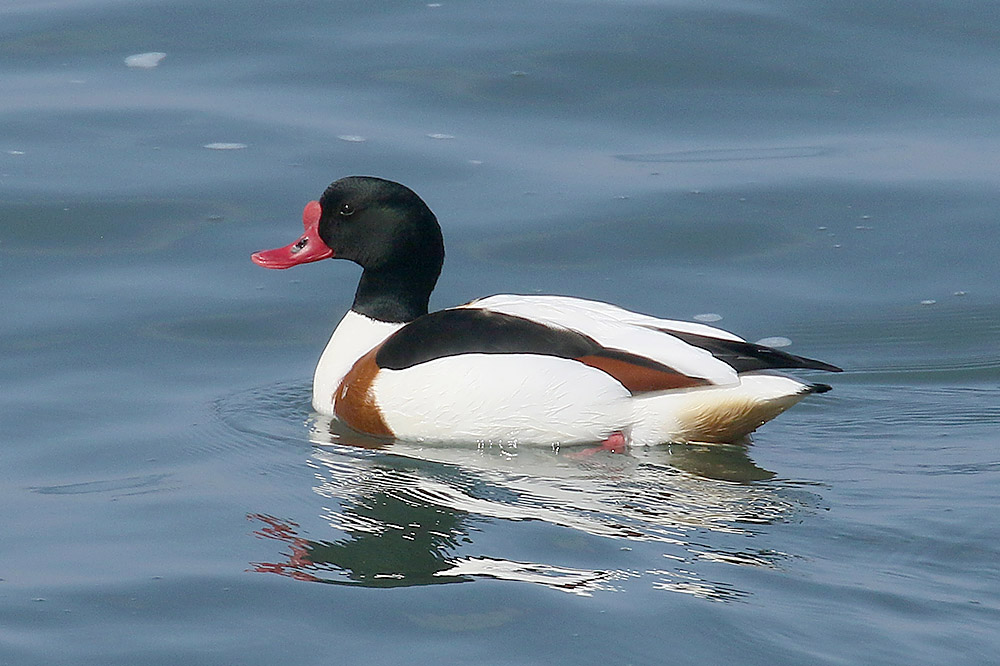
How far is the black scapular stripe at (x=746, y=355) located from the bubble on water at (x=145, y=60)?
6213 millimetres

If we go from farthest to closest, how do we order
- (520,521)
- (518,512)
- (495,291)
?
(495,291) < (518,512) < (520,521)

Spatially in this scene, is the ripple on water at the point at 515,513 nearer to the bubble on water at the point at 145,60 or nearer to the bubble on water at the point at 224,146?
the bubble on water at the point at 224,146

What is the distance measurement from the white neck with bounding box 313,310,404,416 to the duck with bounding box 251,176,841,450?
6.3 inches

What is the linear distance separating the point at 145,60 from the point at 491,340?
19.8ft

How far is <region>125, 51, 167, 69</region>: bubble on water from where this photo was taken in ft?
37.4

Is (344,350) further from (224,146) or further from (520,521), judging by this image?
(224,146)

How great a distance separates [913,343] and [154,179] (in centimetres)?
444

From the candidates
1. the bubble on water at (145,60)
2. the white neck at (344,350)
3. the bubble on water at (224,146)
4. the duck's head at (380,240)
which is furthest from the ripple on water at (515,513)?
the bubble on water at (145,60)

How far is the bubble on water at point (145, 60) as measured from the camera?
11.4 meters

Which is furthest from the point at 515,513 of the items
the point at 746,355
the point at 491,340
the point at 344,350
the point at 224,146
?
the point at 224,146

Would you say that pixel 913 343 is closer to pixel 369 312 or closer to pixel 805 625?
pixel 369 312

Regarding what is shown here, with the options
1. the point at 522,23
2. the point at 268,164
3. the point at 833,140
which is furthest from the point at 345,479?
the point at 522,23

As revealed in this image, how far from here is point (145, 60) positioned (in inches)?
452

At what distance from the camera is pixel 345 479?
6.04 metres
